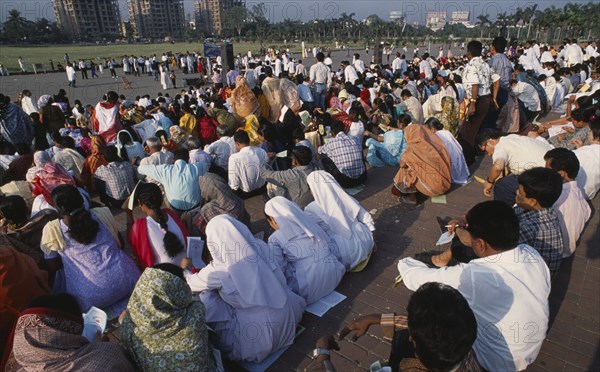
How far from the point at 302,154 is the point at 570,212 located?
286 centimetres

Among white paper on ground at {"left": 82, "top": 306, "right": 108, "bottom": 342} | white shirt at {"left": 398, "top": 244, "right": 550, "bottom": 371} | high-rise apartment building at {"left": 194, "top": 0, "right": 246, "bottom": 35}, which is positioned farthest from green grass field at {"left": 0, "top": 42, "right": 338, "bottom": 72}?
white shirt at {"left": 398, "top": 244, "right": 550, "bottom": 371}

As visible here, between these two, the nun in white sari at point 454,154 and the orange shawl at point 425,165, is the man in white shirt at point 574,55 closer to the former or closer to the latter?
the nun in white sari at point 454,154

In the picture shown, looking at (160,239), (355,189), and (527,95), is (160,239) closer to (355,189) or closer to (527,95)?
(355,189)

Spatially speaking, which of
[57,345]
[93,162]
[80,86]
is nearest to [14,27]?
[80,86]

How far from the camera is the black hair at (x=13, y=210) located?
12.2 feet

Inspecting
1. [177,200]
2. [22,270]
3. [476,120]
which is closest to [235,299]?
[22,270]

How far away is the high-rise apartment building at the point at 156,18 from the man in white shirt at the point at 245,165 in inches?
3708

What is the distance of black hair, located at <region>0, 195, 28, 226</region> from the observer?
372cm

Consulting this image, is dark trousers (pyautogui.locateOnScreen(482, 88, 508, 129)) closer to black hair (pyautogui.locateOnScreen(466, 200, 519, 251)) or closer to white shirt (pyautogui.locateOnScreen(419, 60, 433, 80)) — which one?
black hair (pyautogui.locateOnScreen(466, 200, 519, 251))

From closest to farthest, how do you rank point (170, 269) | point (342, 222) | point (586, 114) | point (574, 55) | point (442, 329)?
point (442, 329), point (170, 269), point (342, 222), point (586, 114), point (574, 55)

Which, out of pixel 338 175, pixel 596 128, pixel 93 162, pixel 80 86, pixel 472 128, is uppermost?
pixel 596 128

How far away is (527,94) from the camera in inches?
366

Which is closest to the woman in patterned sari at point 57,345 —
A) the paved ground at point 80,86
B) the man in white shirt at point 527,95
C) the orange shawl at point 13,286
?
the orange shawl at point 13,286

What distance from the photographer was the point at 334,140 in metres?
6.02
